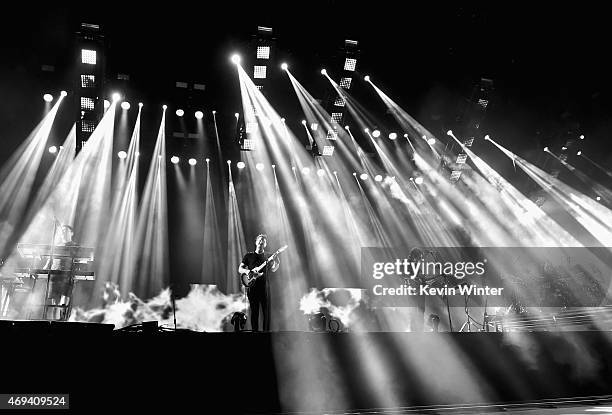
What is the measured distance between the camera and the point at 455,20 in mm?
6863

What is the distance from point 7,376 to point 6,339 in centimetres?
27

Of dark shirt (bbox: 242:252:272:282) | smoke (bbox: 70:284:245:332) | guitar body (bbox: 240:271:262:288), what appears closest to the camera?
guitar body (bbox: 240:271:262:288)

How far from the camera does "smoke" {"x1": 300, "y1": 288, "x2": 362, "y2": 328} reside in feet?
36.1

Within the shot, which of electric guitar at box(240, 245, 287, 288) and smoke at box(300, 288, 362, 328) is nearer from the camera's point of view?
electric guitar at box(240, 245, 287, 288)

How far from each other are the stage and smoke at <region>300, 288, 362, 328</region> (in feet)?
22.5

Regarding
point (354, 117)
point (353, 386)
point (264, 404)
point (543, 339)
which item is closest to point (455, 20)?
point (354, 117)

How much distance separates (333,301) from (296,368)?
7496 millimetres

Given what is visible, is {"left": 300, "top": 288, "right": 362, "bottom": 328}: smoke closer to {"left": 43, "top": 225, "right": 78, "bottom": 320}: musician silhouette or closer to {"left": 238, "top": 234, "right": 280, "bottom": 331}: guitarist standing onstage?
{"left": 238, "top": 234, "right": 280, "bottom": 331}: guitarist standing onstage

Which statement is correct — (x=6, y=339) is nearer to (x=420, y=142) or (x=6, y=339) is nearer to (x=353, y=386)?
(x=353, y=386)

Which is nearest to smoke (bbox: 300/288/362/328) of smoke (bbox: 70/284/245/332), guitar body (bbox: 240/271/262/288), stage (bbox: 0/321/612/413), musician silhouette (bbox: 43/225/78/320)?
smoke (bbox: 70/284/245/332)

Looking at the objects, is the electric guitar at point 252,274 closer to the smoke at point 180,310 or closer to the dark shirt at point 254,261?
the dark shirt at point 254,261

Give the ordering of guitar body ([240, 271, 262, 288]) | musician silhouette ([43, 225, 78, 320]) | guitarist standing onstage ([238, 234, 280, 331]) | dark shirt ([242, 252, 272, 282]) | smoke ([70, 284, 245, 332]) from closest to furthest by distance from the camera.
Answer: guitarist standing onstage ([238, 234, 280, 331]), guitar body ([240, 271, 262, 288]), dark shirt ([242, 252, 272, 282]), musician silhouette ([43, 225, 78, 320]), smoke ([70, 284, 245, 332])

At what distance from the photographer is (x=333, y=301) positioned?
36.7 ft

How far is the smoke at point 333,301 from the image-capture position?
11.0 metres
